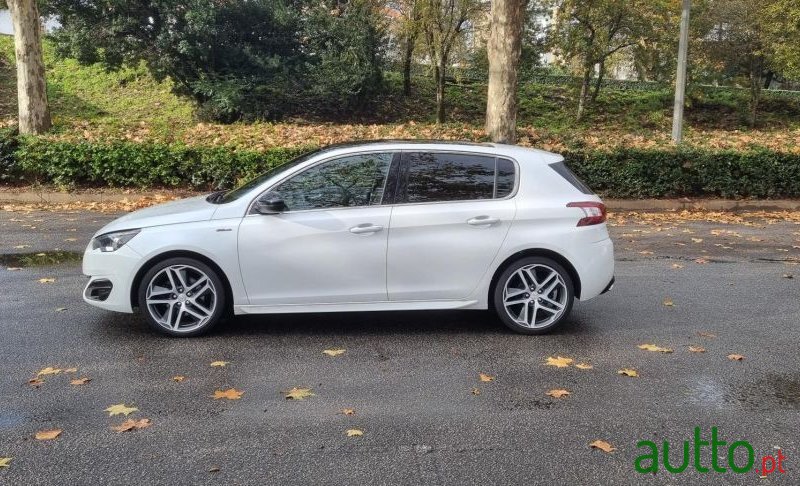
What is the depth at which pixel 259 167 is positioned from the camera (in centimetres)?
1380

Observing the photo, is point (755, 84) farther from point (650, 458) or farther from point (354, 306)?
point (650, 458)

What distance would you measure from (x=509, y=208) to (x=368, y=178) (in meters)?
1.16

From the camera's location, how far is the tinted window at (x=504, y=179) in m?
5.94

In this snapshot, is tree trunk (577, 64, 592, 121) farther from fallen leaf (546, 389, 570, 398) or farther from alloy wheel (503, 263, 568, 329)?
fallen leaf (546, 389, 570, 398)

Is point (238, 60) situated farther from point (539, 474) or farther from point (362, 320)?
point (539, 474)

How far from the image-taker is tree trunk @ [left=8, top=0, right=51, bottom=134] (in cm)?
1520

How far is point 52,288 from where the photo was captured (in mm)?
7289

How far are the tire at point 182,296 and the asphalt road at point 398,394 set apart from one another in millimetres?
142

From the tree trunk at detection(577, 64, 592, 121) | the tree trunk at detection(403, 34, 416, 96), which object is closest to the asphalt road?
the tree trunk at detection(403, 34, 416, 96)

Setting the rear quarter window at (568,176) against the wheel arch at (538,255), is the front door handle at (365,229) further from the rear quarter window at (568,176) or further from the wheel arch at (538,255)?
the rear quarter window at (568,176)

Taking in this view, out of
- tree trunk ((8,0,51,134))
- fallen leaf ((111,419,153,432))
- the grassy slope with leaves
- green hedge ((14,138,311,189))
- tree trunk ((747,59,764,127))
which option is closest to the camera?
fallen leaf ((111,419,153,432))

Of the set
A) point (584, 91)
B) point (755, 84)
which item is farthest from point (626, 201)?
point (755, 84)

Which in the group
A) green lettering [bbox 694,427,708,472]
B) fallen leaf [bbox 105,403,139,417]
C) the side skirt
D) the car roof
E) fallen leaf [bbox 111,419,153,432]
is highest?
the car roof

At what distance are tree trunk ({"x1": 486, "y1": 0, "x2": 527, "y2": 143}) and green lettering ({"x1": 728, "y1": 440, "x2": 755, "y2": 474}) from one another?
11.5 meters
